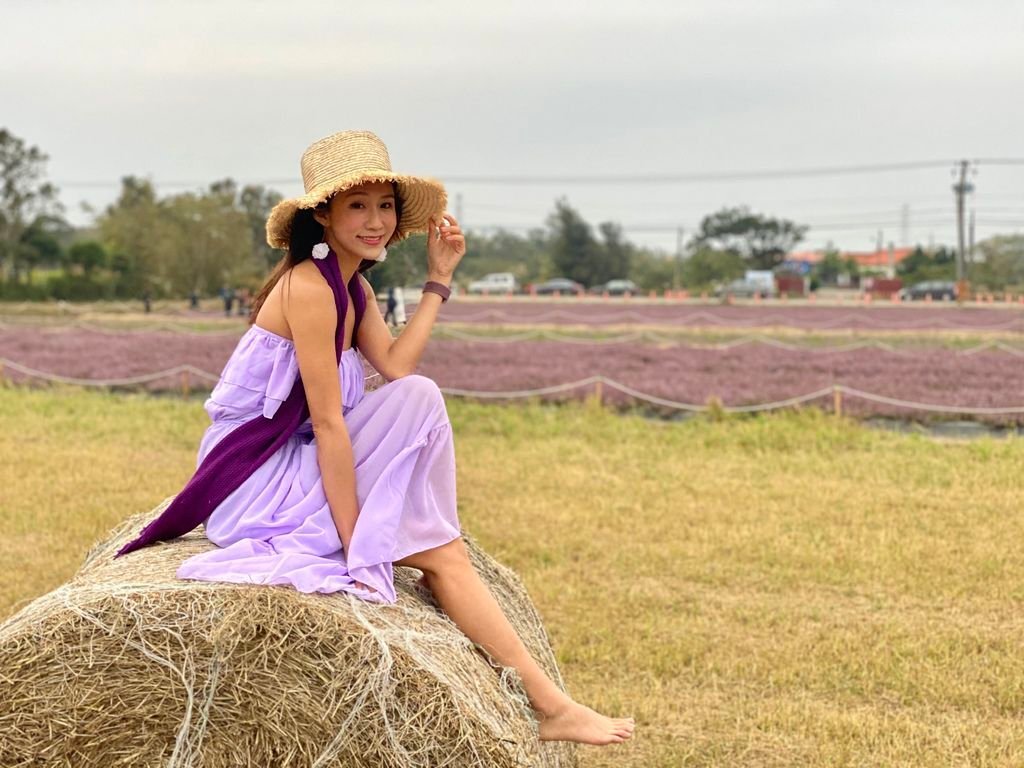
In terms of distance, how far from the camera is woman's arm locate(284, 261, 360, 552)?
3096 mm

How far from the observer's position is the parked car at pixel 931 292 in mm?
48641

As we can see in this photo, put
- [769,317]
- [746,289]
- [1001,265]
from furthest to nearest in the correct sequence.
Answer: [1001,265], [746,289], [769,317]

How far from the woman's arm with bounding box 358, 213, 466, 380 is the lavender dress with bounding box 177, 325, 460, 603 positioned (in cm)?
19

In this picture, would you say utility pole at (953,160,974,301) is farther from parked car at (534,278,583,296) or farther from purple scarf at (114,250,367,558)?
purple scarf at (114,250,367,558)

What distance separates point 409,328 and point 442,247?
295 mm

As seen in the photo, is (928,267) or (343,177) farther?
(928,267)

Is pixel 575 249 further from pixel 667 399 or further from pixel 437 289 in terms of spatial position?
pixel 437 289

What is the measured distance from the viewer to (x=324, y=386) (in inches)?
123

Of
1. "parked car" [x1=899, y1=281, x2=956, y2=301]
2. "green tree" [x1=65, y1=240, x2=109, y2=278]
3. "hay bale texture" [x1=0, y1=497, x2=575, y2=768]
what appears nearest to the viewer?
"hay bale texture" [x1=0, y1=497, x2=575, y2=768]

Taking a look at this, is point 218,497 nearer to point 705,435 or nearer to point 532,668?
point 532,668

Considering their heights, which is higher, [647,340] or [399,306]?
[399,306]

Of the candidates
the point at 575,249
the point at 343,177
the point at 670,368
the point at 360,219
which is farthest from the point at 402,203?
the point at 575,249

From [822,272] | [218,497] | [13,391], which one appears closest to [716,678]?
[218,497]

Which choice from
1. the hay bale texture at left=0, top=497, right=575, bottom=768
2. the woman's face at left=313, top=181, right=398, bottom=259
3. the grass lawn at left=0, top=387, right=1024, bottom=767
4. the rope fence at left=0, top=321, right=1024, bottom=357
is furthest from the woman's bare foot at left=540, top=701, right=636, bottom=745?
the rope fence at left=0, top=321, right=1024, bottom=357
